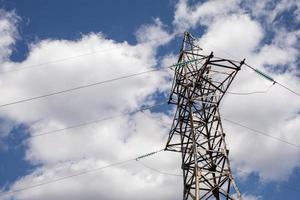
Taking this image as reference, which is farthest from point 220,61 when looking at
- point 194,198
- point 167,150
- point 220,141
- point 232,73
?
point 194,198

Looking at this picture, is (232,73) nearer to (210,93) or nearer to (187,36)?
(210,93)

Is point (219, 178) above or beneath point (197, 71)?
beneath

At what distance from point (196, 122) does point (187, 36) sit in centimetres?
738

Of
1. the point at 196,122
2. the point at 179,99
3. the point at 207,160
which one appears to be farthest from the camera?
the point at 179,99

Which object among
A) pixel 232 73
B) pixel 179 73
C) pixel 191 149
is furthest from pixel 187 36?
pixel 191 149

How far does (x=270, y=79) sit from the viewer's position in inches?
886

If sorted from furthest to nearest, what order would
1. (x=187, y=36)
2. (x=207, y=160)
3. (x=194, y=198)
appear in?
1. (x=187, y=36)
2. (x=207, y=160)
3. (x=194, y=198)

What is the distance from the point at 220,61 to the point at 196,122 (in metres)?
3.76

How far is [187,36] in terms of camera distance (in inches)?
1072

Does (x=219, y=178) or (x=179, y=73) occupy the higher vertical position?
(x=179, y=73)

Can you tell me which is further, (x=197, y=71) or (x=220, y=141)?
(x=197, y=71)

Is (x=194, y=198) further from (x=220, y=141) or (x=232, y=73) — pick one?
(x=232, y=73)

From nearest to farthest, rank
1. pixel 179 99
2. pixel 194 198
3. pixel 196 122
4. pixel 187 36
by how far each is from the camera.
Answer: pixel 194 198, pixel 196 122, pixel 179 99, pixel 187 36

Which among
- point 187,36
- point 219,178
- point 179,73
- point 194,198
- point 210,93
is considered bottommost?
point 194,198
